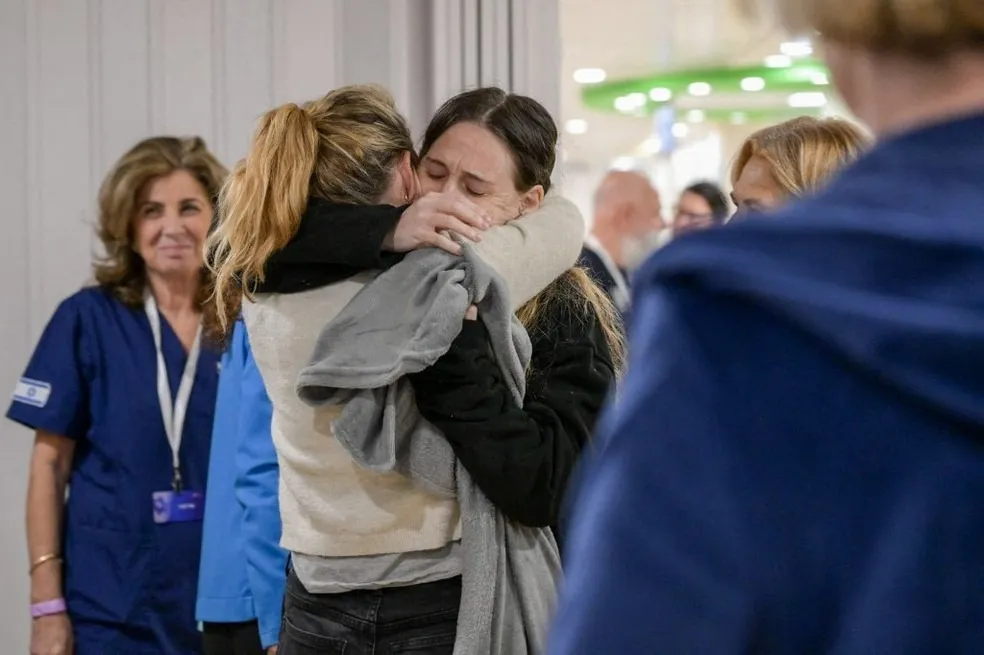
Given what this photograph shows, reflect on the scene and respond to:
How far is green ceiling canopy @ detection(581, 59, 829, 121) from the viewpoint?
38.8ft

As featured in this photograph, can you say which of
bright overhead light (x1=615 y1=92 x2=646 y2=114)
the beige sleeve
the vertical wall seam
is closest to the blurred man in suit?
the vertical wall seam

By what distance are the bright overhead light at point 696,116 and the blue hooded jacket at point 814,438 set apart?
14344mm

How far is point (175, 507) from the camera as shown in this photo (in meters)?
2.36

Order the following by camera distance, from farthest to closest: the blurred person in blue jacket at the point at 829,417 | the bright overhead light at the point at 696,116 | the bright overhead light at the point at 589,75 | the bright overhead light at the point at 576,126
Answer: the bright overhead light at the point at 576,126 → the bright overhead light at the point at 696,116 → the bright overhead light at the point at 589,75 → the blurred person in blue jacket at the point at 829,417

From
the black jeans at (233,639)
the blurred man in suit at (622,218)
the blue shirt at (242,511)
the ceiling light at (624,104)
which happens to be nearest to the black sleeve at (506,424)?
the blue shirt at (242,511)

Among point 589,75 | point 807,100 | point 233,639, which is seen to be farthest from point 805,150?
point 807,100

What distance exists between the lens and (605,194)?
4395 millimetres

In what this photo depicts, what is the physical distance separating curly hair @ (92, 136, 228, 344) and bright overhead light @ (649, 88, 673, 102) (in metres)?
10.1

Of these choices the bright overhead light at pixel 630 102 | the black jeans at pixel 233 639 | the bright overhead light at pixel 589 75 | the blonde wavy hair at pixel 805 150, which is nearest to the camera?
the blonde wavy hair at pixel 805 150

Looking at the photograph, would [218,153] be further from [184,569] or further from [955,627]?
[955,627]

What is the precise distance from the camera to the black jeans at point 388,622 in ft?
4.63

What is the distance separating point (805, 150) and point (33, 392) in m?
1.61

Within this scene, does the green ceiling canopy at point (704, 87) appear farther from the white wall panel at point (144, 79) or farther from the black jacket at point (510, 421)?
the black jacket at point (510, 421)

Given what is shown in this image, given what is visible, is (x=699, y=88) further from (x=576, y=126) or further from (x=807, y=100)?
(x=576, y=126)
